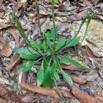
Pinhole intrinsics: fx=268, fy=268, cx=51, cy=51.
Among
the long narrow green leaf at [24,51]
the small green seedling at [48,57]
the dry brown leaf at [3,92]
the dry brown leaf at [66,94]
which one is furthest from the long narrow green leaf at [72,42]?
the dry brown leaf at [3,92]

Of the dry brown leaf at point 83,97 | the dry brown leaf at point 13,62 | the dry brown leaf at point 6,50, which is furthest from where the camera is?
the dry brown leaf at point 6,50

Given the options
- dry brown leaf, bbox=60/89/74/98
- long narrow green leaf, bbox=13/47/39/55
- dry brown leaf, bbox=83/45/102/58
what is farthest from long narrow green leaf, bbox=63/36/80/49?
dry brown leaf, bbox=60/89/74/98

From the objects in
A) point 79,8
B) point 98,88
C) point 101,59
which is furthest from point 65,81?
point 79,8

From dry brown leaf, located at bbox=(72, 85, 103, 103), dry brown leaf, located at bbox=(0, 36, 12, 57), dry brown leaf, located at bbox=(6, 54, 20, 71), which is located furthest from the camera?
dry brown leaf, located at bbox=(0, 36, 12, 57)

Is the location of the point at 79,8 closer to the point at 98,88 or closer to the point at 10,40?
the point at 10,40

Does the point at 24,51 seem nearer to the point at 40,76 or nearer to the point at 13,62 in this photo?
the point at 13,62

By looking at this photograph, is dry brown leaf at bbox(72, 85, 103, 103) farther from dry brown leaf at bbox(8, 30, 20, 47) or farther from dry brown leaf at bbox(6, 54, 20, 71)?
dry brown leaf at bbox(8, 30, 20, 47)

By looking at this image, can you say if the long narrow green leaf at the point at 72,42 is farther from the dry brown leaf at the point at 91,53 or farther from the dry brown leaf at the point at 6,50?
the dry brown leaf at the point at 6,50

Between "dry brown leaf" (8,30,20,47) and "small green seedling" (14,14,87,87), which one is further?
"dry brown leaf" (8,30,20,47)

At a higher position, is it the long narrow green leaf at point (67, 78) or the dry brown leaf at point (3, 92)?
the long narrow green leaf at point (67, 78)
